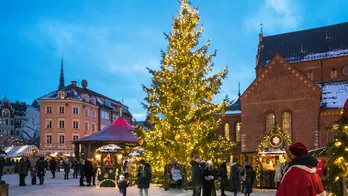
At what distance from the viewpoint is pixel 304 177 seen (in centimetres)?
493

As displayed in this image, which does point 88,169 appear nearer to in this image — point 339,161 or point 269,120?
point 339,161

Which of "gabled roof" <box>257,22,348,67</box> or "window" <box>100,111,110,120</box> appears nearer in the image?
"gabled roof" <box>257,22,348,67</box>

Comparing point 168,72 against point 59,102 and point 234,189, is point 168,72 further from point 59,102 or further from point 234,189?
point 59,102

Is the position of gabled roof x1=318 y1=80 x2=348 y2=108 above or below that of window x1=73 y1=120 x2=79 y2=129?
above

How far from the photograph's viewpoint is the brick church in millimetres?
34562

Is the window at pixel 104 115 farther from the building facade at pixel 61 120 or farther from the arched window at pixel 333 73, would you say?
the arched window at pixel 333 73

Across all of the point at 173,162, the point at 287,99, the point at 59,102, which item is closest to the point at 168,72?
the point at 173,162

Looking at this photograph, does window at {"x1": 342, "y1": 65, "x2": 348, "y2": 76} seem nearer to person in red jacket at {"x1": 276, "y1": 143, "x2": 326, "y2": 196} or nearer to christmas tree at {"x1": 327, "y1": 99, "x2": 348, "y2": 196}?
christmas tree at {"x1": 327, "y1": 99, "x2": 348, "y2": 196}

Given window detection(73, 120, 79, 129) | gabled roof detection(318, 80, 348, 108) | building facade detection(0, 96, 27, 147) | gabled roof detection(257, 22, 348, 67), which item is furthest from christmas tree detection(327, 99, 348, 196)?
building facade detection(0, 96, 27, 147)

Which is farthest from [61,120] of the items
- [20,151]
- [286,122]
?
[286,122]

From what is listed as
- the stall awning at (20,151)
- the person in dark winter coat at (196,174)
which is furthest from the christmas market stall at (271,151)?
the stall awning at (20,151)

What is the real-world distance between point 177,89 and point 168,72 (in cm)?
114

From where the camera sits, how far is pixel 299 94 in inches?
1396

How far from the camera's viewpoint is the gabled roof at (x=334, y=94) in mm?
34656
